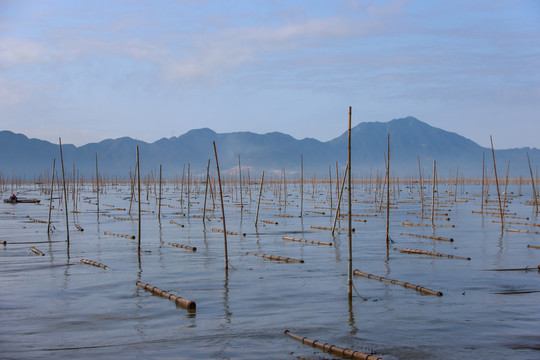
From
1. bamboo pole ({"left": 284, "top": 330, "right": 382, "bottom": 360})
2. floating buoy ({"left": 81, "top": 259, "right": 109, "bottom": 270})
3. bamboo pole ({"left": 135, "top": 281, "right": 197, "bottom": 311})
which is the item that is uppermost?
floating buoy ({"left": 81, "top": 259, "right": 109, "bottom": 270})

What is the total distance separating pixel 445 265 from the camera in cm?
1182

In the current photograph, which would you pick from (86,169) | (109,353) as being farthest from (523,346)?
(86,169)

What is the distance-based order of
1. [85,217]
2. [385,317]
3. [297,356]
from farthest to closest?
[85,217] < [385,317] < [297,356]

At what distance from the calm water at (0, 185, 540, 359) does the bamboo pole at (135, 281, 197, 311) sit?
104 millimetres

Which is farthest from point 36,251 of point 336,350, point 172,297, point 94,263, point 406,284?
point 336,350

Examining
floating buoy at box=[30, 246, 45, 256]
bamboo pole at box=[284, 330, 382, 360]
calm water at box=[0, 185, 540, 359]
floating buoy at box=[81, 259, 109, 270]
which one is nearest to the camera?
bamboo pole at box=[284, 330, 382, 360]

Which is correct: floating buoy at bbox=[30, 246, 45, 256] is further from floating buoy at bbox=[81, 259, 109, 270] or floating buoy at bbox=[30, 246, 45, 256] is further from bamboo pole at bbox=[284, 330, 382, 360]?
bamboo pole at bbox=[284, 330, 382, 360]

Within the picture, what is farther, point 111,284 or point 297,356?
point 111,284

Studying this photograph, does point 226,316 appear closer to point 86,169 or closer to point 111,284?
point 111,284

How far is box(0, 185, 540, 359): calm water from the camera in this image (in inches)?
260

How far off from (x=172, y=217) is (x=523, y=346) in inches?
781

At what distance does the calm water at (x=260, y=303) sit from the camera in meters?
6.60

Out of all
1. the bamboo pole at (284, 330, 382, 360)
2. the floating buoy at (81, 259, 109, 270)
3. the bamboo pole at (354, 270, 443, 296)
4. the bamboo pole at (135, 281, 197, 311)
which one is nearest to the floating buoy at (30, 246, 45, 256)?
the floating buoy at (81, 259, 109, 270)

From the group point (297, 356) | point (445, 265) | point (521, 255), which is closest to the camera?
point (297, 356)
